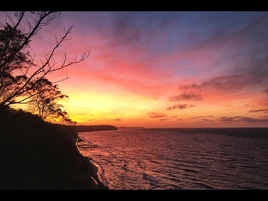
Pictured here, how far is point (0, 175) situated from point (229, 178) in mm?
27319

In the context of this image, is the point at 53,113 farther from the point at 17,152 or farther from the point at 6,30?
the point at 6,30

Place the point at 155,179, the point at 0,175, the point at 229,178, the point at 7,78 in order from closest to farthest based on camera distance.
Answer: the point at 0,175 → the point at 7,78 → the point at 155,179 → the point at 229,178

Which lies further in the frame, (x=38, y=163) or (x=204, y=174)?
(x=204, y=174)

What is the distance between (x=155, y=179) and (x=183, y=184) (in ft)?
11.1

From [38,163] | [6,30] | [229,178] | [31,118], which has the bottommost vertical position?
[229,178]

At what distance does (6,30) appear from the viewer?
849 cm
